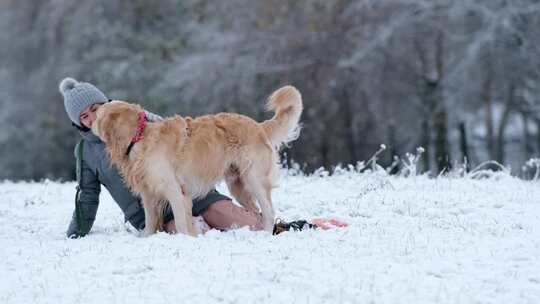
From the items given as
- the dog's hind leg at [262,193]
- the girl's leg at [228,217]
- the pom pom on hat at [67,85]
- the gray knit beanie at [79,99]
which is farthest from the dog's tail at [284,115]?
the pom pom on hat at [67,85]

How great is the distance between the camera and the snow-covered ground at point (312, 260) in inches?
186

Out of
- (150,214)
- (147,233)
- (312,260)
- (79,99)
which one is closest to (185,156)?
(150,214)

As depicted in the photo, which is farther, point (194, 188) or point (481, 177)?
point (481, 177)

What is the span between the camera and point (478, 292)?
4.71 m

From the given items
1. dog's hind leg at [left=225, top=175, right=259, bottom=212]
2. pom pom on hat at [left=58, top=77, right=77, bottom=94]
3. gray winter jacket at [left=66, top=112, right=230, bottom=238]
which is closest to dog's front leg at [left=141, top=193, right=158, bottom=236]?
gray winter jacket at [left=66, top=112, right=230, bottom=238]

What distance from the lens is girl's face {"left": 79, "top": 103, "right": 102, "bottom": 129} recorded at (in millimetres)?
6723

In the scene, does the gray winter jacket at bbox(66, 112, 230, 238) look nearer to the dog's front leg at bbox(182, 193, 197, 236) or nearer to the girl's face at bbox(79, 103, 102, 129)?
the girl's face at bbox(79, 103, 102, 129)

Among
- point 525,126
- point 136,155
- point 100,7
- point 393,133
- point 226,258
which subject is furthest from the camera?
point 100,7

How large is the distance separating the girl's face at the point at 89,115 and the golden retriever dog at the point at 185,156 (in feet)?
0.77

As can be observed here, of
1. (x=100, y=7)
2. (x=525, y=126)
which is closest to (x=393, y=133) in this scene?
(x=525, y=126)

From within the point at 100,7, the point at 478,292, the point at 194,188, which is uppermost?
the point at 100,7

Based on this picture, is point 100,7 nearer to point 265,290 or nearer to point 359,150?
point 359,150

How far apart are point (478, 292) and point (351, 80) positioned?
1854 centimetres

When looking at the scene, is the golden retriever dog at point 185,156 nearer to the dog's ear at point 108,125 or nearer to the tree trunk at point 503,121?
the dog's ear at point 108,125
